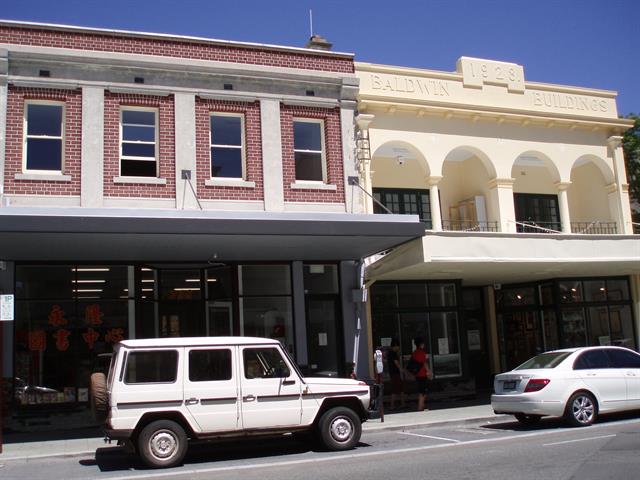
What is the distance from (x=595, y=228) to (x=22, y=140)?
16.3 m

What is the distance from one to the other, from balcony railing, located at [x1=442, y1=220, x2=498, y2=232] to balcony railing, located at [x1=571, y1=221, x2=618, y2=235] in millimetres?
3175

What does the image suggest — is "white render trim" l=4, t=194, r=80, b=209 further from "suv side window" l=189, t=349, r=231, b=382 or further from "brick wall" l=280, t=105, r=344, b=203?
"suv side window" l=189, t=349, r=231, b=382

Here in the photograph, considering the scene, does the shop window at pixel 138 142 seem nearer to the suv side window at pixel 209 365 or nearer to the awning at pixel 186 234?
the awning at pixel 186 234

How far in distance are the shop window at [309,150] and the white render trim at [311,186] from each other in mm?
266

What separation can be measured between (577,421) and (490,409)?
134 inches

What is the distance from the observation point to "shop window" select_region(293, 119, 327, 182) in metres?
17.0

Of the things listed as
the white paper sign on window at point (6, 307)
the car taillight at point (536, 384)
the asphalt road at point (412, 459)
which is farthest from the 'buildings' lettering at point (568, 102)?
the white paper sign on window at point (6, 307)

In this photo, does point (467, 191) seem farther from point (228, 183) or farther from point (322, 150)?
point (228, 183)

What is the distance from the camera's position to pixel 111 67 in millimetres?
15555

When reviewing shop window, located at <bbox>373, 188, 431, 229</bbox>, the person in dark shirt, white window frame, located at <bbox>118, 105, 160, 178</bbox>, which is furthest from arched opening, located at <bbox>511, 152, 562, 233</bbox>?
white window frame, located at <bbox>118, 105, 160, 178</bbox>

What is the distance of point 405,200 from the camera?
1981cm

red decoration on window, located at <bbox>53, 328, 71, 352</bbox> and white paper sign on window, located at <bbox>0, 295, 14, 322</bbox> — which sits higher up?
white paper sign on window, located at <bbox>0, 295, 14, 322</bbox>

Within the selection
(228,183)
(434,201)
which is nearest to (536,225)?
(434,201)

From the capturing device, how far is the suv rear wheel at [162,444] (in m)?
9.60
